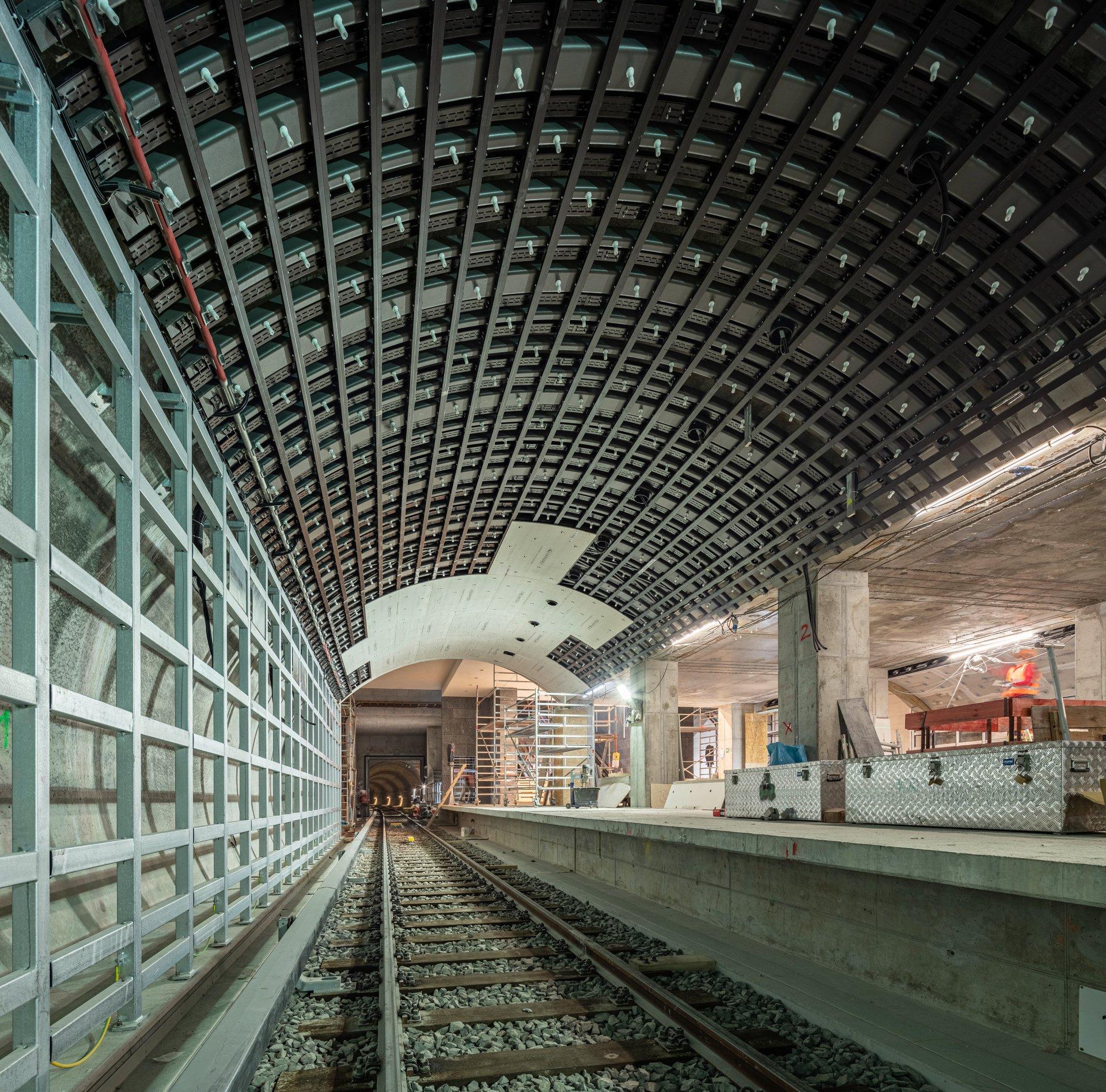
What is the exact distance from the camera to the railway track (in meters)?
4.70

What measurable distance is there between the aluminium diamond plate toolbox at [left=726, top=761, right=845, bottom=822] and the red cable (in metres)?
7.74

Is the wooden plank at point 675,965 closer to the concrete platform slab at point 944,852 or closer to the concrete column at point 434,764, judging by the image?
the concrete platform slab at point 944,852

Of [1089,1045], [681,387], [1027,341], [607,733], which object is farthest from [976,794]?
[607,733]

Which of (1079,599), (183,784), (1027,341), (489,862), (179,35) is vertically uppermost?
(179,35)

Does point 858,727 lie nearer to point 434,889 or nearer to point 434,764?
point 434,889

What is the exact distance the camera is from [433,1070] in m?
4.85

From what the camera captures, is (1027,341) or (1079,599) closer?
(1027,341)

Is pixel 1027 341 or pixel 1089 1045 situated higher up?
pixel 1027 341

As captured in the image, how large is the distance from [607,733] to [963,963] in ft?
109

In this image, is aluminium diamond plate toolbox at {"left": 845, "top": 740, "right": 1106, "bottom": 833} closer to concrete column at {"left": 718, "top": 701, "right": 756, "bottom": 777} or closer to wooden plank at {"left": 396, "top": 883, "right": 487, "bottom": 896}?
wooden plank at {"left": 396, "top": 883, "right": 487, "bottom": 896}

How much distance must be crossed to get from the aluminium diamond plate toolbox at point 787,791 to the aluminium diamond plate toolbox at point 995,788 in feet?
3.73

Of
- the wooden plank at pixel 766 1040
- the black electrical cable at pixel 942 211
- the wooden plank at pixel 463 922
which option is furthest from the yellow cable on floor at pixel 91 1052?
the black electrical cable at pixel 942 211

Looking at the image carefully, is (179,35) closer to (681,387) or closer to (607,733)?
(681,387)

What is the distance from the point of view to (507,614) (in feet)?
86.2
